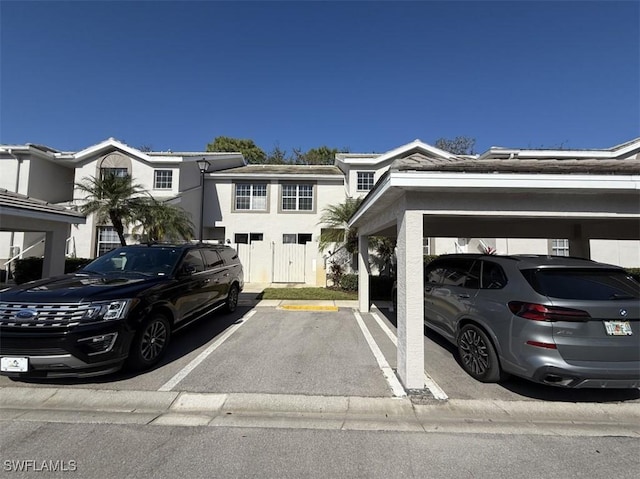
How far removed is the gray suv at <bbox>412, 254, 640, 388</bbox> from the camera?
3.41 metres

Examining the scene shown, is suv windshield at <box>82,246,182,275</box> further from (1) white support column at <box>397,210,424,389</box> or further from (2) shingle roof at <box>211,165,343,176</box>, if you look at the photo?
(2) shingle roof at <box>211,165,343,176</box>

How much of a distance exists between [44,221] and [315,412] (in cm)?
929

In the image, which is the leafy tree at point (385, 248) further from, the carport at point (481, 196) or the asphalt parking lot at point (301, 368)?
the carport at point (481, 196)

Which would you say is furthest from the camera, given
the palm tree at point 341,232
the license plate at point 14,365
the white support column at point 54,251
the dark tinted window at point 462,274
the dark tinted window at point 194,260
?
the palm tree at point 341,232

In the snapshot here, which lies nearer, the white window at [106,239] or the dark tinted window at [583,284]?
the dark tinted window at [583,284]

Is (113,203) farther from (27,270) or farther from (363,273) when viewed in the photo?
(363,273)

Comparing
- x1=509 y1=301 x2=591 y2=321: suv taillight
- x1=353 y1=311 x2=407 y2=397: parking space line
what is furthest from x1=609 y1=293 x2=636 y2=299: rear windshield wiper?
x1=353 y1=311 x2=407 y2=397: parking space line

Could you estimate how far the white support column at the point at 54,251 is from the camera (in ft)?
28.4

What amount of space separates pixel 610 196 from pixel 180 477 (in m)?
5.96

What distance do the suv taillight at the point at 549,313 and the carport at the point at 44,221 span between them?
33.4ft

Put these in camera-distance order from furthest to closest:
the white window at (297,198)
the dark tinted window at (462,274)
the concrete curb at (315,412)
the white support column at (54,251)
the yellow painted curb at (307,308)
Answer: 1. the white window at (297,198)
2. the yellow painted curb at (307,308)
3. the white support column at (54,251)
4. the dark tinted window at (462,274)
5. the concrete curb at (315,412)

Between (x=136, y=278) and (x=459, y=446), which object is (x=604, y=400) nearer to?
(x=459, y=446)

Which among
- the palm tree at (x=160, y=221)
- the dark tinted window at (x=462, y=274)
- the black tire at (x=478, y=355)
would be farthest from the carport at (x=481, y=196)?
the palm tree at (x=160, y=221)

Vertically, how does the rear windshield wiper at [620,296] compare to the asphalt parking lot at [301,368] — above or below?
above
